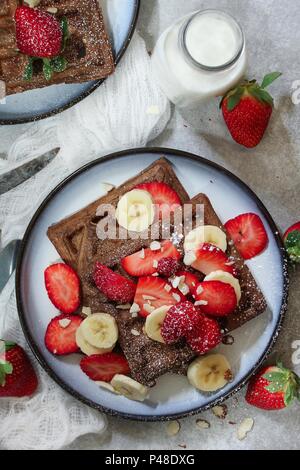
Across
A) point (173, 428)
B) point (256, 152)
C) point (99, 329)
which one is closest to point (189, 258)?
point (99, 329)

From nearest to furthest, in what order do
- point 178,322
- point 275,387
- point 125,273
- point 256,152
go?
point 178,322, point 125,273, point 275,387, point 256,152

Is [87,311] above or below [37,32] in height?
below

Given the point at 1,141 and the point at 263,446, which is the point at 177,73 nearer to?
the point at 1,141

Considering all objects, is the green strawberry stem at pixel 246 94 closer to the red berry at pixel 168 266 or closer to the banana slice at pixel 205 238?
the banana slice at pixel 205 238

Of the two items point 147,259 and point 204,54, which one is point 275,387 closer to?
point 147,259

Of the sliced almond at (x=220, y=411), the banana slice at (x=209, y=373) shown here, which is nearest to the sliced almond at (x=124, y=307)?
the banana slice at (x=209, y=373)
